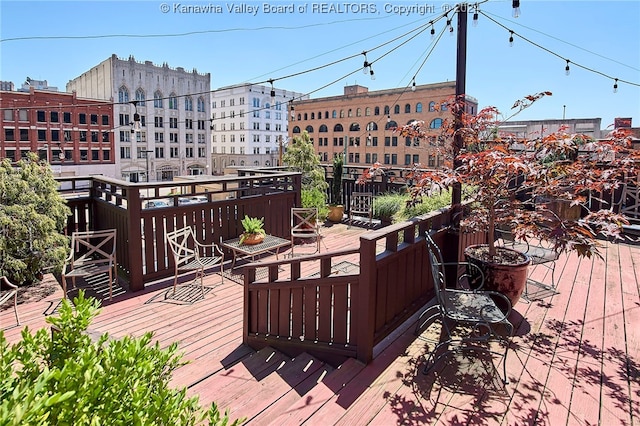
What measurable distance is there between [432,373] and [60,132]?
40108 millimetres

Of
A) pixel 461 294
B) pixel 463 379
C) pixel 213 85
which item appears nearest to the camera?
pixel 463 379

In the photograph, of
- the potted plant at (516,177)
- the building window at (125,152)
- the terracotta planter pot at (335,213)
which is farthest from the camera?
the building window at (125,152)

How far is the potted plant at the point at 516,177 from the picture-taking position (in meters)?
2.99

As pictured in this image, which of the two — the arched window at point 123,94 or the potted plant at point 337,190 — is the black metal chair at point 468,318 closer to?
the potted plant at point 337,190

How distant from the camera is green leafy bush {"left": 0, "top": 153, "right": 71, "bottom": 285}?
14.5 feet

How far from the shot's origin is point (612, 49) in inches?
329

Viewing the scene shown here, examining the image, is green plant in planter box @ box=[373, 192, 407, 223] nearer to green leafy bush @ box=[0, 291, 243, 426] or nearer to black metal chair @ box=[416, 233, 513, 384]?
black metal chair @ box=[416, 233, 513, 384]

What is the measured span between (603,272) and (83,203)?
7.22 meters

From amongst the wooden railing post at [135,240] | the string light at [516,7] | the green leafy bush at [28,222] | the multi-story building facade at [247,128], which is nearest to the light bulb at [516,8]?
the string light at [516,7]

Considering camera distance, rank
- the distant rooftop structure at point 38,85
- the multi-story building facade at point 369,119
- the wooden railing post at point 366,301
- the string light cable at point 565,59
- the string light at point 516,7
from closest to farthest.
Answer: the wooden railing post at point 366,301 < the string light at point 516,7 < the string light cable at point 565,59 < the distant rooftop structure at point 38,85 < the multi-story building facade at point 369,119

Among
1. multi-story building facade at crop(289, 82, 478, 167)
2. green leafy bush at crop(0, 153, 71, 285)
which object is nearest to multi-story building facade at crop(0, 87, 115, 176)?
multi-story building facade at crop(289, 82, 478, 167)

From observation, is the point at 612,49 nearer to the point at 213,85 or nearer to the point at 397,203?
the point at 397,203

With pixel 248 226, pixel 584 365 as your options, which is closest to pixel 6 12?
pixel 248 226

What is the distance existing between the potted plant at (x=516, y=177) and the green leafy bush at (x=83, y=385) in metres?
2.41
